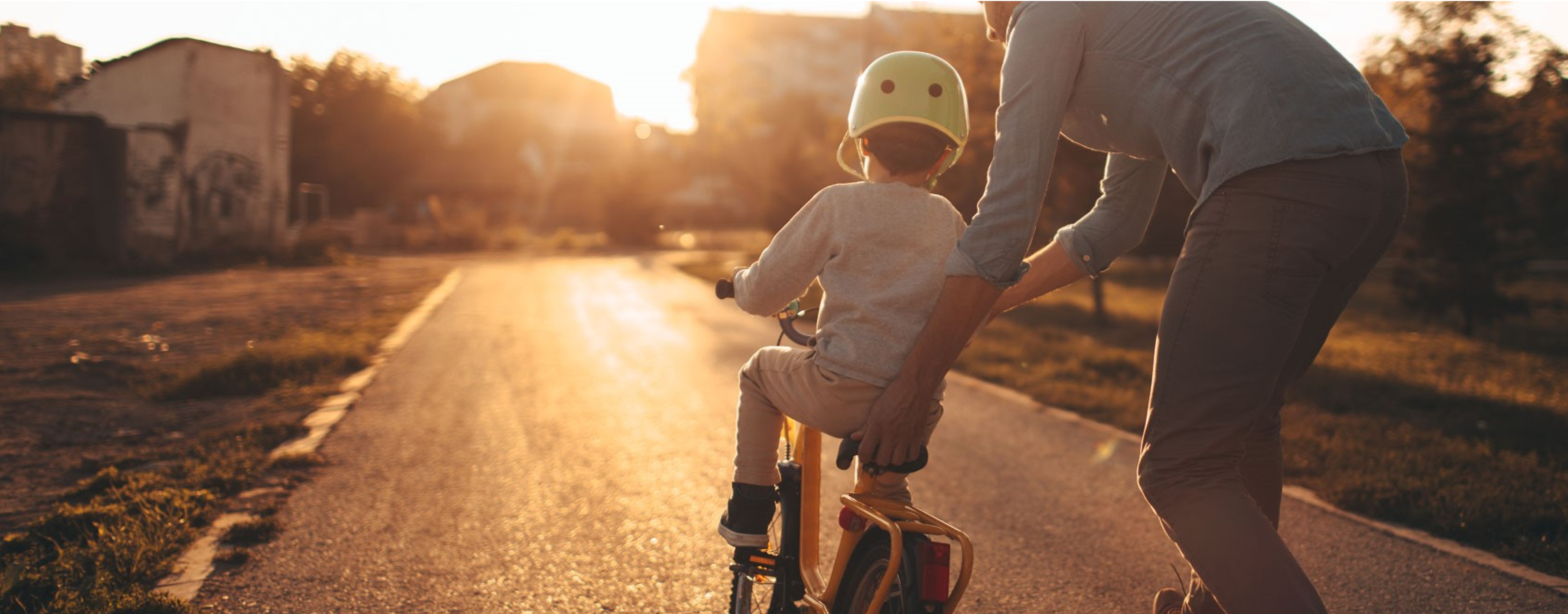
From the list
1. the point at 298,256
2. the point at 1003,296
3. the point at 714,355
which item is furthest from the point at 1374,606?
the point at 298,256

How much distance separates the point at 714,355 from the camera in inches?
422

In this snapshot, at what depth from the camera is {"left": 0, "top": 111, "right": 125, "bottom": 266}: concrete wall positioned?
702 inches

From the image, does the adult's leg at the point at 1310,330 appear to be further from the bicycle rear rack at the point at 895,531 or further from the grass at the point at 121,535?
the grass at the point at 121,535

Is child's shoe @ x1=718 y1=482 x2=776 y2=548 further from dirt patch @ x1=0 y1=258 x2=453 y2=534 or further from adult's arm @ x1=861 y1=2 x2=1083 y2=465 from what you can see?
dirt patch @ x1=0 y1=258 x2=453 y2=534

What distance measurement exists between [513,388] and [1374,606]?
625cm

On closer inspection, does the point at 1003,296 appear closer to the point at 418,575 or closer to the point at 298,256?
the point at 418,575

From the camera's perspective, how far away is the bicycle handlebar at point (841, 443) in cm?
228

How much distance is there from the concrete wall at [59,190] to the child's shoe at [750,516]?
741 inches

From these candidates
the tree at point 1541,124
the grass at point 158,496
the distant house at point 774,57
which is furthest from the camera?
the distant house at point 774,57

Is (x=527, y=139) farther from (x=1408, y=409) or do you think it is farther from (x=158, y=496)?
(x=158, y=496)

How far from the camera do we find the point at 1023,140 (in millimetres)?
2111

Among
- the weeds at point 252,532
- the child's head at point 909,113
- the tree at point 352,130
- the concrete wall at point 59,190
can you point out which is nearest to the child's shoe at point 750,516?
the child's head at point 909,113

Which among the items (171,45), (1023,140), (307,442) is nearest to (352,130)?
(171,45)

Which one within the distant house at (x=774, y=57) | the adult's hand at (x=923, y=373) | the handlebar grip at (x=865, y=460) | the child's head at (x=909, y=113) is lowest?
the handlebar grip at (x=865, y=460)
